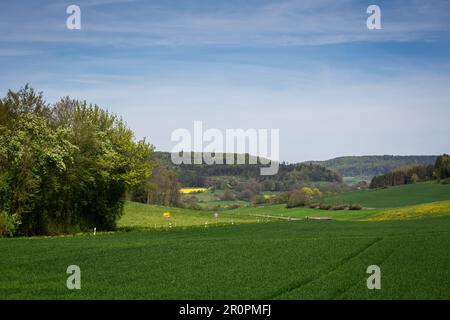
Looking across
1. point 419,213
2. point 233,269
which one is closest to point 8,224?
point 233,269

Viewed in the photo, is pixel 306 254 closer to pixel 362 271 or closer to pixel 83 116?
pixel 362 271

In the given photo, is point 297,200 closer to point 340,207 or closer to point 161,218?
point 340,207

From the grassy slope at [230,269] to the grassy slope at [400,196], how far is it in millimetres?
87674

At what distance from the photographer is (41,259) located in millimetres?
30359

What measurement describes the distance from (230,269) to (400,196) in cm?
11649

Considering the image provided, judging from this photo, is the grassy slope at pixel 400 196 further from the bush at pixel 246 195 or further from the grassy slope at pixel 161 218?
the bush at pixel 246 195

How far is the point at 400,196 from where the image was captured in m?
135

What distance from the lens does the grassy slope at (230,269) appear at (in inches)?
799

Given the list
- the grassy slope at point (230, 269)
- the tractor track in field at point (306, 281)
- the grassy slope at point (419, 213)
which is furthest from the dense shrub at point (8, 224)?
the grassy slope at point (419, 213)

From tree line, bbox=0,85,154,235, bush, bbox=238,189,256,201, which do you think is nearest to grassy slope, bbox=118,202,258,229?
tree line, bbox=0,85,154,235

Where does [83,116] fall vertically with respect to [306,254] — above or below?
above

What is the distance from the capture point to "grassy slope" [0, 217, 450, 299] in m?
20.3
